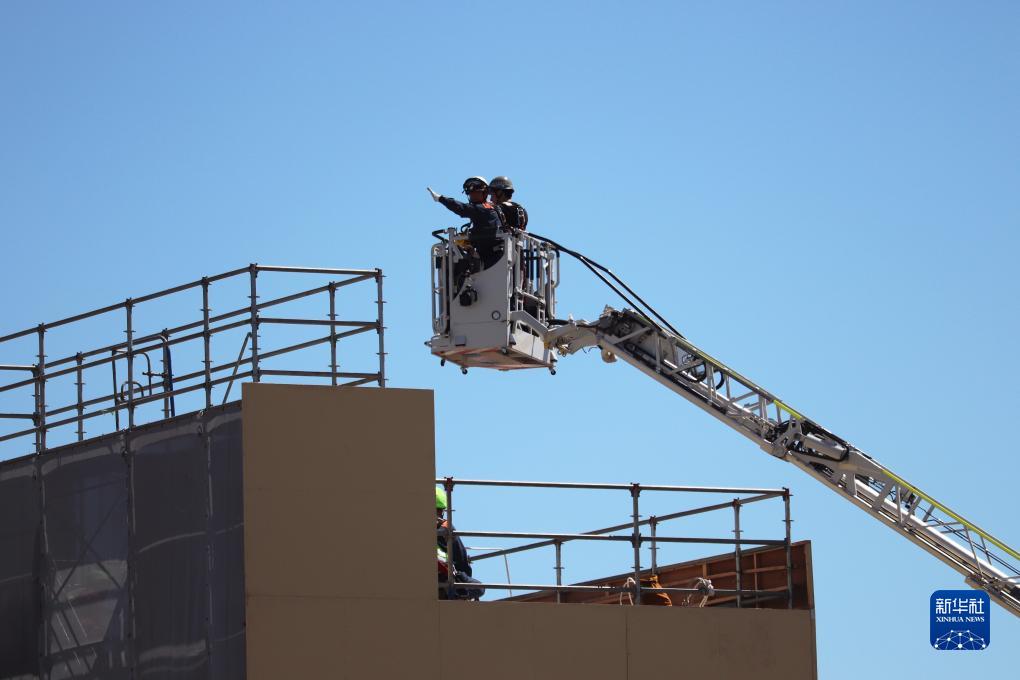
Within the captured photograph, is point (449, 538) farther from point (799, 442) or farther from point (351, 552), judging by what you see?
point (799, 442)

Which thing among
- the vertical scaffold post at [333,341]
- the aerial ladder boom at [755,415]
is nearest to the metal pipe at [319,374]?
the vertical scaffold post at [333,341]

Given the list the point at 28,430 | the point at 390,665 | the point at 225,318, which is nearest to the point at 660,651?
the point at 390,665

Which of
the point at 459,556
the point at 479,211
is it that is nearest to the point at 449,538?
the point at 459,556

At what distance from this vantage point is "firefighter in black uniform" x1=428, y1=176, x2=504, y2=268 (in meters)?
25.6

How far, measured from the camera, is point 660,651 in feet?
60.9

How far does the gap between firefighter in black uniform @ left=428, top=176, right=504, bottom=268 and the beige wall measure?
321 inches

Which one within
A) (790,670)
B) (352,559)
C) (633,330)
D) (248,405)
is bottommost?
(790,670)

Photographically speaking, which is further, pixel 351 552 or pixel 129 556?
pixel 129 556

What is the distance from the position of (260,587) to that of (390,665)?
146 centimetres

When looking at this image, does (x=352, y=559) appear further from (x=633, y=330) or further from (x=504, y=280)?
(x=633, y=330)

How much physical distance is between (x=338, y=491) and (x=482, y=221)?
9.08 meters

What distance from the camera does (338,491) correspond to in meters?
17.5

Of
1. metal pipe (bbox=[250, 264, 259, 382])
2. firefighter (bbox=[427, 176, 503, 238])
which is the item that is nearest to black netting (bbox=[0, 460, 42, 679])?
metal pipe (bbox=[250, 264, 259, 382])

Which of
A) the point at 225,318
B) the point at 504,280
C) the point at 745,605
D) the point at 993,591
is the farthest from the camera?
the point at 993,591
